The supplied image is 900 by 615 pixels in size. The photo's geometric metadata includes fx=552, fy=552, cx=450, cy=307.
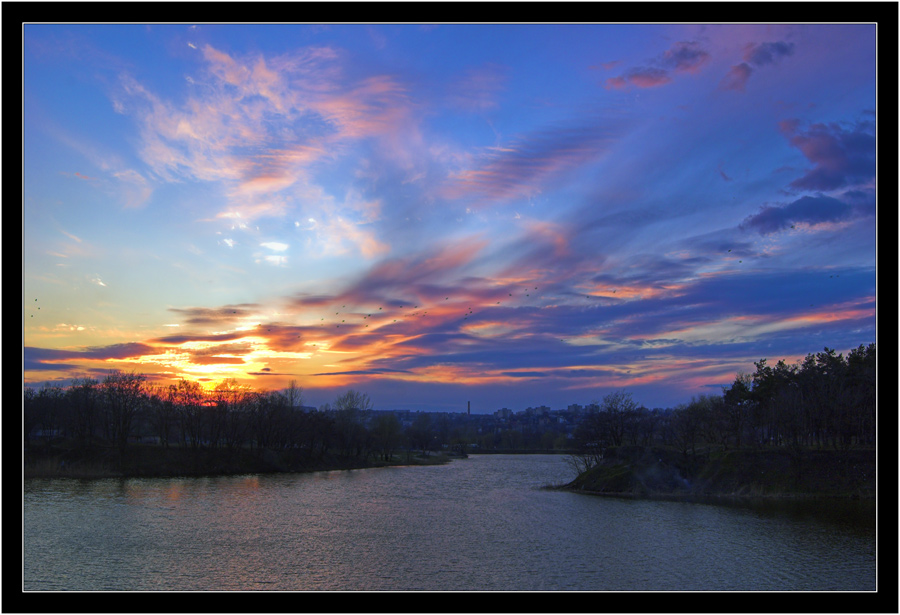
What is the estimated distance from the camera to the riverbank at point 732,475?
190 ft

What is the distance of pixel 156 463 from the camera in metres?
84.2

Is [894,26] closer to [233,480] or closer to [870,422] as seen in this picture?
[870,422]

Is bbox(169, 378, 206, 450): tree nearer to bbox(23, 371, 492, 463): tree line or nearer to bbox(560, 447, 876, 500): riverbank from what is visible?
bbox(23, 371, 492, 463): tree line

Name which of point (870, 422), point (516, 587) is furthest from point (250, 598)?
point (870, 422)

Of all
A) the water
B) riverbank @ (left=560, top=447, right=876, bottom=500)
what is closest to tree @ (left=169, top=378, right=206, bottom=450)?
the water

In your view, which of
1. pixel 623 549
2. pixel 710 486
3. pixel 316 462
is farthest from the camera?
pixel 316 462

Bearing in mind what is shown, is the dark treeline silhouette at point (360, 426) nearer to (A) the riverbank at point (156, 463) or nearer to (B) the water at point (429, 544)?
(A) the riverbank at point (156, 463)

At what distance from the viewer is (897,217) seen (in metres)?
17.3

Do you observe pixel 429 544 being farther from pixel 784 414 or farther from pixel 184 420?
pixel 184 420

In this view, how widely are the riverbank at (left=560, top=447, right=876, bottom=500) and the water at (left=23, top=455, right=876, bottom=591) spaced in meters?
6.51

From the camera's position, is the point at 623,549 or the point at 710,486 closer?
the point at 623,549

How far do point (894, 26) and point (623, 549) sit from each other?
101ft

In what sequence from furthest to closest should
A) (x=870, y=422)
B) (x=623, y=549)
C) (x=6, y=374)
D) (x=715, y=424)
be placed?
(x=715, y=424) < (x=870, y=422) < (x=623, y=549) < (x=6, y=374)

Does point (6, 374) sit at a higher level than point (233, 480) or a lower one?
higher
